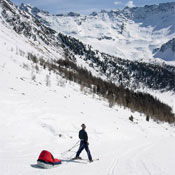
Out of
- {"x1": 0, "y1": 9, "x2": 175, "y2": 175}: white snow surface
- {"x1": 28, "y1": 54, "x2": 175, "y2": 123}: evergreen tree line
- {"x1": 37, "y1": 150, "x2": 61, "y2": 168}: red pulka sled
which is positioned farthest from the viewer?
{"x1": 28, "y1": 54, "x2": 175, "y2": 123}: evergreen tree line

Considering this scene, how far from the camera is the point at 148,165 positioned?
1253cm

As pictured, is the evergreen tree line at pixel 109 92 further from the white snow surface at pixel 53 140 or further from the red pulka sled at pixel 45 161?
the red pulka sled at pixel 45 161

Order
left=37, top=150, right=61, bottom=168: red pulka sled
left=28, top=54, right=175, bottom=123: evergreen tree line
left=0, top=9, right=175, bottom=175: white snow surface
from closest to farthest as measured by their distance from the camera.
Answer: left=37, top=150, right=61, bottom=168: red pulka sled < left=0, top=9, right=175, bottom=175: white snow surface < left=28, top=54, right=175, bottom=123: evergreen tree line

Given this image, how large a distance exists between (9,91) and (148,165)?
520 inches

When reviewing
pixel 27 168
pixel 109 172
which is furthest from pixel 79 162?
pixel 27 168

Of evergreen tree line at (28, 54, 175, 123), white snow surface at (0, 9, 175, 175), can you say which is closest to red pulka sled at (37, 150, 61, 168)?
white snow surface at (0, 9, 175, 175)

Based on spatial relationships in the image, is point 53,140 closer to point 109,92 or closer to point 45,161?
point 45,161

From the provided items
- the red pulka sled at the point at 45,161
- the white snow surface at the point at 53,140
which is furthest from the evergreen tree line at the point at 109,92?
the red pulka sled at the point at 45,161

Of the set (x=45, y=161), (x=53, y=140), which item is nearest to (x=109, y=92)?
(x=53, y=140)

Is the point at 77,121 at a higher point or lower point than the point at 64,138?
higher

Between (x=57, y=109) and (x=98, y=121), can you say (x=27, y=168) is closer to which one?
(x=57, y=109)

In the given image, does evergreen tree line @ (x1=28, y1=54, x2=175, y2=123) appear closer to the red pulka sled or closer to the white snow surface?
the white snow surface

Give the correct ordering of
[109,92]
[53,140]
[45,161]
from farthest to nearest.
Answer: [109,92]
[53,140]
[45,161]

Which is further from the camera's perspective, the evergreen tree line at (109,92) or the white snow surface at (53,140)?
the evergreen tree line at (109,92)
